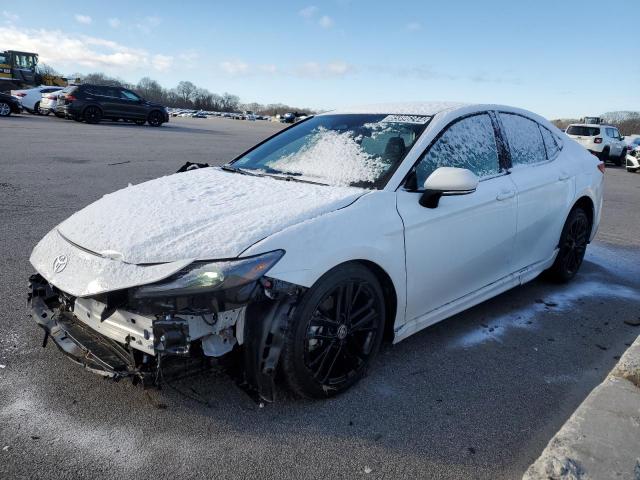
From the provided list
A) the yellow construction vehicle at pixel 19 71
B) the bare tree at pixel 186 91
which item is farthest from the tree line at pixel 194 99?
the yellow construction vehicle at pixel 19 71

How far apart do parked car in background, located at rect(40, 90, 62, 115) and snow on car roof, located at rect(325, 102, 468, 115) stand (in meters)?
23.1

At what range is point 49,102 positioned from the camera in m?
24.5

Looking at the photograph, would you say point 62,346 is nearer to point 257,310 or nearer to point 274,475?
point 257,310

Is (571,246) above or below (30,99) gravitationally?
below

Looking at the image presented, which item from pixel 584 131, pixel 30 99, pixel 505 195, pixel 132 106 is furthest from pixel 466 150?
pixel 30 99

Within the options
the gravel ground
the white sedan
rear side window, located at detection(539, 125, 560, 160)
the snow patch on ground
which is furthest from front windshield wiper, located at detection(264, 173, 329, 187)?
rear side window, located at detection(539, 125, 560, 160)

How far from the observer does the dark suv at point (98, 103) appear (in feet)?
73.8

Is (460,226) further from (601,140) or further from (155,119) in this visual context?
(155,119)

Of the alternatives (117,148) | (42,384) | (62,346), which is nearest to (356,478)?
(62,346)

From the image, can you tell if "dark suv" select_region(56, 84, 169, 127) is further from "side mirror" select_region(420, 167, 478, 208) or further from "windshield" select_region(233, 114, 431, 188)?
"side mirror" select_region(420, 167, 478, 208)

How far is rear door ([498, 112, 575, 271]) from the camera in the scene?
4.10 meters

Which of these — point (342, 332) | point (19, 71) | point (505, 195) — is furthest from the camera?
point (19, 71)

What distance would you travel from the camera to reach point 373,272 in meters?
2.97

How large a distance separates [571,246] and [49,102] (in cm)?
2526
